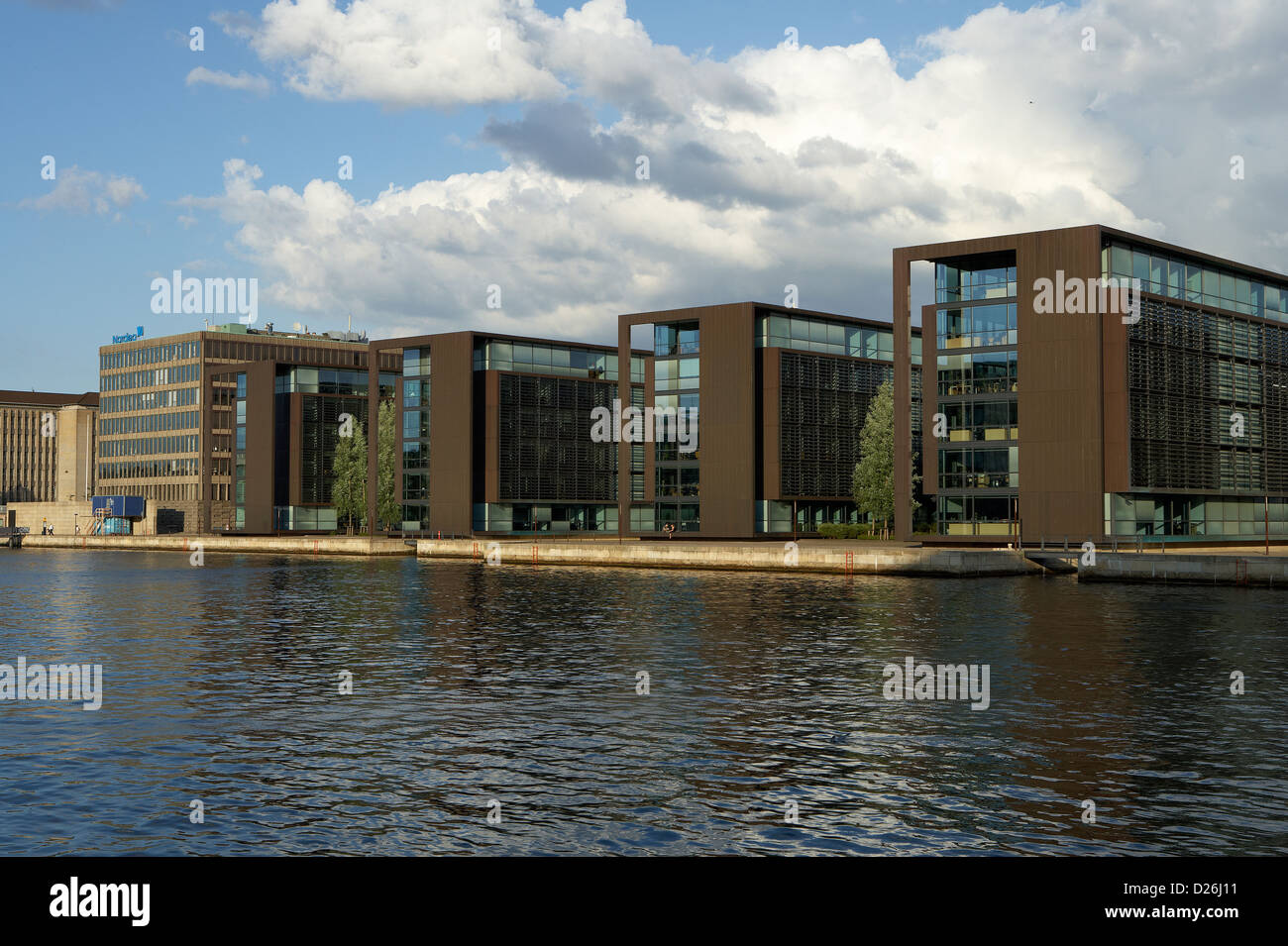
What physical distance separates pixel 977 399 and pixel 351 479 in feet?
256

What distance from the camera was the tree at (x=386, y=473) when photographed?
441 ft

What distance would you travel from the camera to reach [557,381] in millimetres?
129250

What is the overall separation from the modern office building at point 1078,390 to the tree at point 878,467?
18276mm

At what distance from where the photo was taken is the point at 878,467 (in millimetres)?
109125

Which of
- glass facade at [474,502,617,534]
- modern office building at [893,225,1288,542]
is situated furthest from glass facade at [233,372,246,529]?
modern office building at [893,225,1288,542]

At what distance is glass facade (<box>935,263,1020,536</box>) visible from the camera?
280 ft

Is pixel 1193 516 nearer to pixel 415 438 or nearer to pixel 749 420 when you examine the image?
pixel 749 420

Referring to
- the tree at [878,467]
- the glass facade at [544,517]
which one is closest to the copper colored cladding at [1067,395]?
the tree at [878,467]

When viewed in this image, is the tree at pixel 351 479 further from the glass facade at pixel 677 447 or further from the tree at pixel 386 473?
the glass facade at pixel 677 447

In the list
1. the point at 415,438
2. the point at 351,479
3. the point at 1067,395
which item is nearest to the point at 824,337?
the point at 1067,395

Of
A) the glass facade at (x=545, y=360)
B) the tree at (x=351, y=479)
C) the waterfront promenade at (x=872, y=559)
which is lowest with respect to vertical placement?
the waterfront promenade at (x=872, y=559)

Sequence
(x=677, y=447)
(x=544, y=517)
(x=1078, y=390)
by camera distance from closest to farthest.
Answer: (x=1078, y=390) → (x=677, y=447) → (x=544, y=517)
